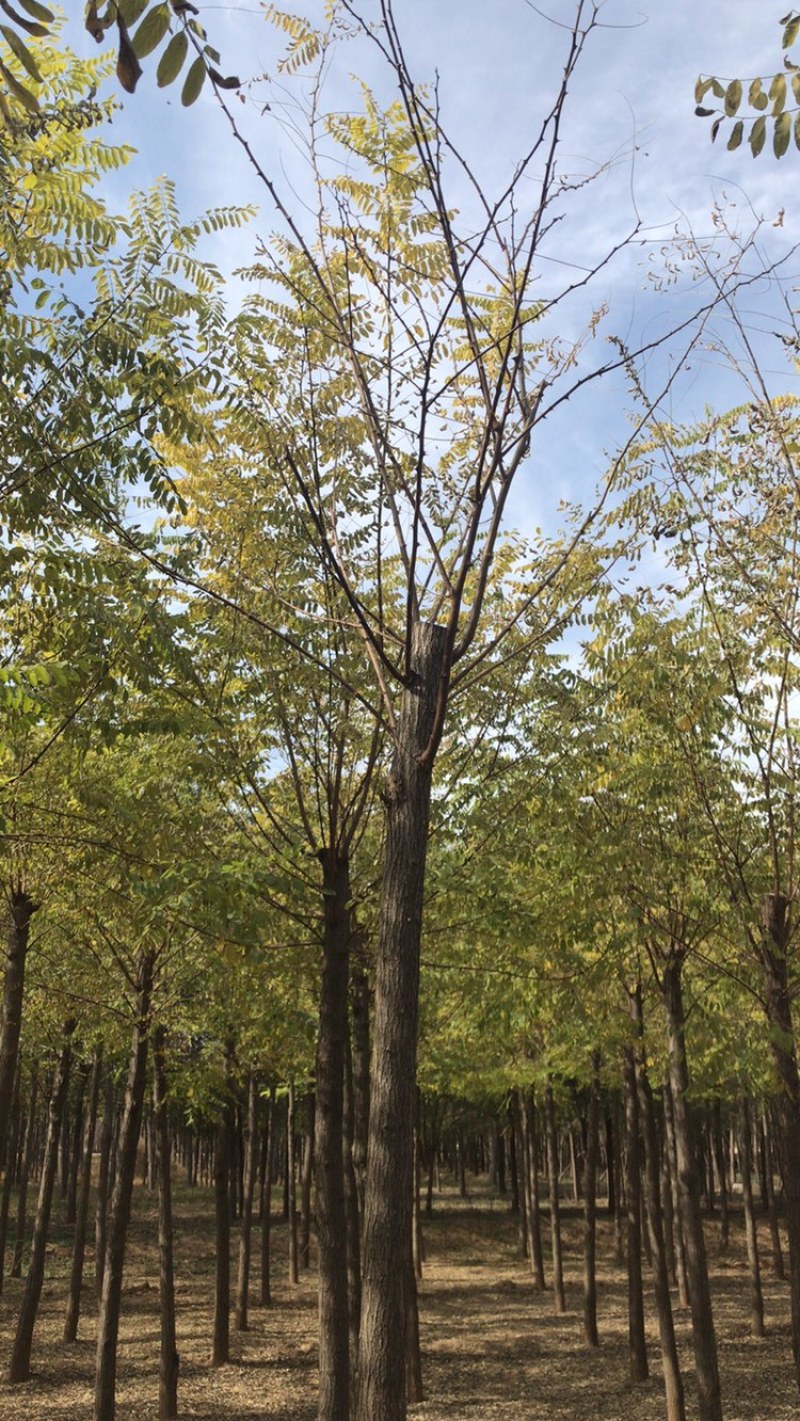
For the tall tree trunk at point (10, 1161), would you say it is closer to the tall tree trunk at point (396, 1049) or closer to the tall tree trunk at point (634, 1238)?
the tall tree trunk at point (634, 1238)

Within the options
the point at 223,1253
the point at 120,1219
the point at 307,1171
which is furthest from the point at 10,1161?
the point at 120,1219

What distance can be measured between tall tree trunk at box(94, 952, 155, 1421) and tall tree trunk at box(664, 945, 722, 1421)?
18.4ft

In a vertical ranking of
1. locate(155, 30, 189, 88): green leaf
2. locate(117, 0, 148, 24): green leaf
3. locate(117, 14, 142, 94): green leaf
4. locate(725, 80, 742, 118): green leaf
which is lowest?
locate(117, 14, 142, 94): green leaf

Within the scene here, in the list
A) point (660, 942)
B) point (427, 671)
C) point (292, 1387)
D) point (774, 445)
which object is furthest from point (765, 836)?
point (292, 1387)

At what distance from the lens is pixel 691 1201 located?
11.0m

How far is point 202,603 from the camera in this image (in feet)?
25.5

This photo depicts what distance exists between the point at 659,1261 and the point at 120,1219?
6447 mm

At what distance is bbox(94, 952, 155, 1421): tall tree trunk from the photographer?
11.4 metres

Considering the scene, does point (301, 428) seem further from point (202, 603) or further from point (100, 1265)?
point (100, 1265)

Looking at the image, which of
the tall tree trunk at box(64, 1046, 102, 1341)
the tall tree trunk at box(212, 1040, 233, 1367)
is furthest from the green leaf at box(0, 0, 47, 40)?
the tall tree trunk at box(64, 1046, 102, 1341)

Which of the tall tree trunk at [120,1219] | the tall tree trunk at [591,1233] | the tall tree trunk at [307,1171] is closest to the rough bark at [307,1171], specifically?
the tall tree trunk at [307,1171]

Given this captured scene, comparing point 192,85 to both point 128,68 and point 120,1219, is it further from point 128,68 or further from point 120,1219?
point 120,1219

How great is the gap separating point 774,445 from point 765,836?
3268mm

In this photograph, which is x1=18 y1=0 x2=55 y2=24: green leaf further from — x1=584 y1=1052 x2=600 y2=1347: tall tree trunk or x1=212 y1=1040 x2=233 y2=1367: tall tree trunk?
x1=584 y1=1052 x2=600 y2=1347: tall tree trunk
